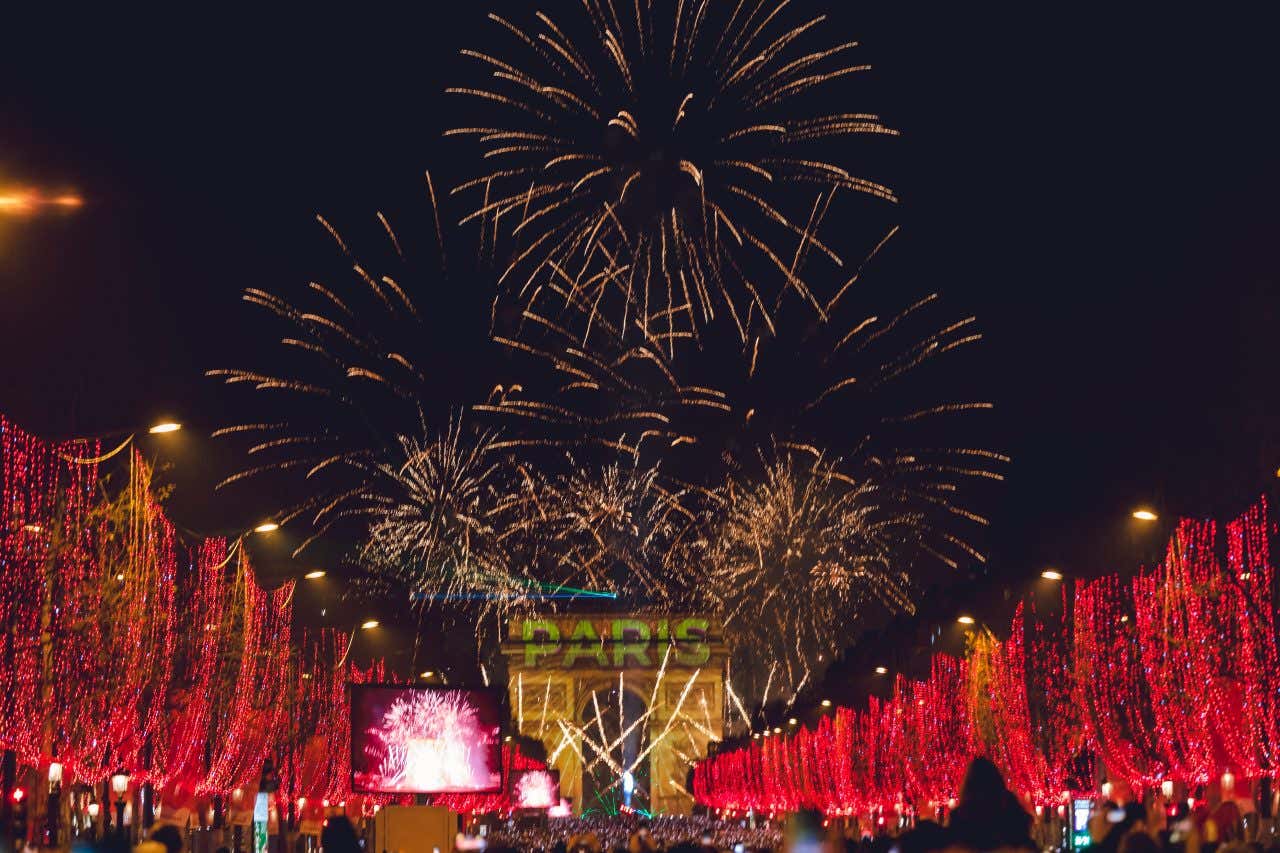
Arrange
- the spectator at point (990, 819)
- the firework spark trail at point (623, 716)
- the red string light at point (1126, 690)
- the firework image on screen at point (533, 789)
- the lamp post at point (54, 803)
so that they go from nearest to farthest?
the spectator at point (990, 819)
the lamp post at point (54, 803)
the red string light at point (1126, 690)
the firework image on screen at point (533, 789)
the firework spark trail at point (623, 716)

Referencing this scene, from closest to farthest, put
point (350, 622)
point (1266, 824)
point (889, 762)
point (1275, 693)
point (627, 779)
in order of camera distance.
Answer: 1. point (1275, 693)
2. point (1266, 824)
3. point (350, 622)
4. point (889, 762)
5. point (627, 779)

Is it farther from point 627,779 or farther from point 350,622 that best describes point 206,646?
point 627,779

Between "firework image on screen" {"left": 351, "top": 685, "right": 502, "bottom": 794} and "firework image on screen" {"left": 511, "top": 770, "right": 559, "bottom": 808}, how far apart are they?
44795 mm

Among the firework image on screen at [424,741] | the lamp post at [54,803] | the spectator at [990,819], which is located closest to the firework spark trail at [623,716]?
the lamp post at [54,803]

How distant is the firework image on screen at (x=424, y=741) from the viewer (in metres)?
28.9

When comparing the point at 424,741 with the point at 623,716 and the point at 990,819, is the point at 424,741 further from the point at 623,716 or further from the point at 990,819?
the point at 623,716

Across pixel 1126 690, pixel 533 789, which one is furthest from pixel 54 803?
pixel 533 789

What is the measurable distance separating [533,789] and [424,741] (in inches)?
1827

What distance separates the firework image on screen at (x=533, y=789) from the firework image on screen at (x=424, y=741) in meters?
44.8

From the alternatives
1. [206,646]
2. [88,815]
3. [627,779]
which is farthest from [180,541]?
[627,779]

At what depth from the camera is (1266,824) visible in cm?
4694

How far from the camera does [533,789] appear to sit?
74938mm

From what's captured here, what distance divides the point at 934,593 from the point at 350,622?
42.5 metres

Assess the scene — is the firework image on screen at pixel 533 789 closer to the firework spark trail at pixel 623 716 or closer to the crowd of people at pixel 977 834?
the crowd of people at pixel 977 834
